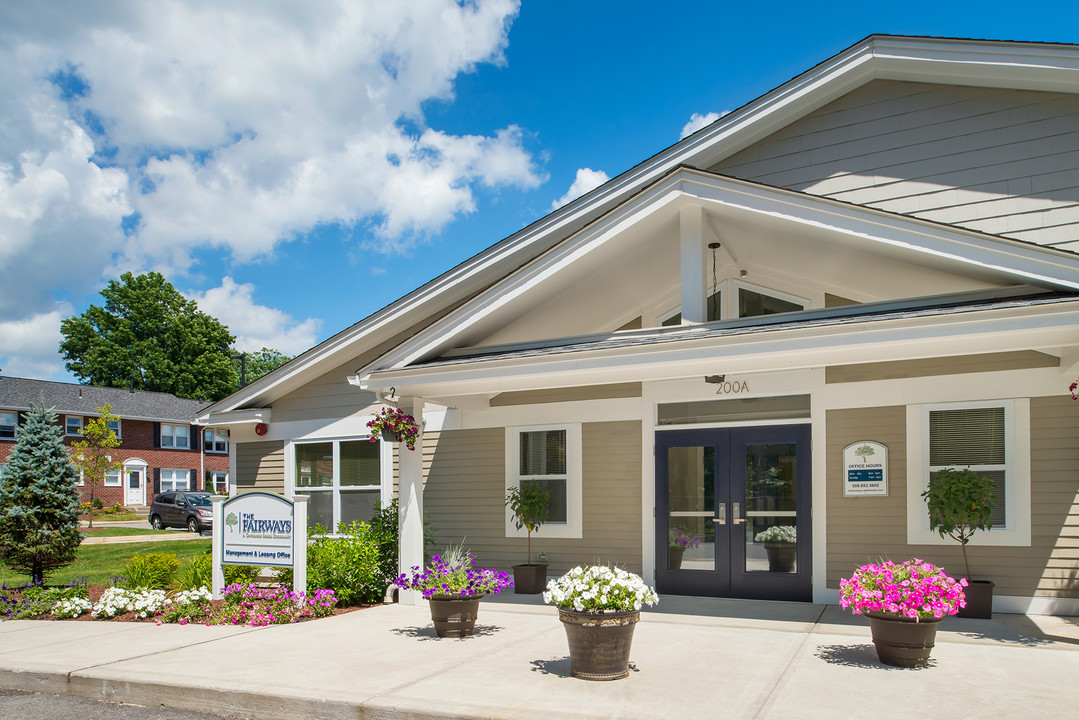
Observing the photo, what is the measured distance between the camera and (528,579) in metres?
10.2

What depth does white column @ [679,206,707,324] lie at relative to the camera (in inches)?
Result: 310

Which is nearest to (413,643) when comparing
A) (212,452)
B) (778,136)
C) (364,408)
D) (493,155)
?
(364,408)

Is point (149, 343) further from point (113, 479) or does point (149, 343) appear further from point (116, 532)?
point (116, 532)

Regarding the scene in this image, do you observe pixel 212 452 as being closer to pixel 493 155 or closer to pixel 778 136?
pixel 493 155

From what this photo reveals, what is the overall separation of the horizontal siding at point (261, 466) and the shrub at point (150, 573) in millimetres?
2034

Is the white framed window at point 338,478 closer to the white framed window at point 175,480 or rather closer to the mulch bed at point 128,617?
the mulch bed at point 128,617

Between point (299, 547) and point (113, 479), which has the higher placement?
point (299, 547)

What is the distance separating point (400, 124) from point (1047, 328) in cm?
1910

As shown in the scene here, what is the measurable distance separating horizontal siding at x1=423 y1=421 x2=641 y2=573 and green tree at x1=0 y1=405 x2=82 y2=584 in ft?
17.6

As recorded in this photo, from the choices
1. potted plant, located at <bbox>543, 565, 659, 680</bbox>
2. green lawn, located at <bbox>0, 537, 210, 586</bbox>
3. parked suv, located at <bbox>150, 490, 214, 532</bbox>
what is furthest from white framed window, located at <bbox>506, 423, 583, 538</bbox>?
parked suv, located at <bbox>150, 490, 214, 532</bbox>

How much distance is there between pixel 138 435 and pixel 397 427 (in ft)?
122

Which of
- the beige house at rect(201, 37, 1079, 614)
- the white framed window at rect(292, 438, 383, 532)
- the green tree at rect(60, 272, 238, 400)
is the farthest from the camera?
the green tree at rect(60, 272, 238, 400)

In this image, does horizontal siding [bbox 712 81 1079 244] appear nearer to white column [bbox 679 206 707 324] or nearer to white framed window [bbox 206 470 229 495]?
white column [bbox 679 206 707 324]

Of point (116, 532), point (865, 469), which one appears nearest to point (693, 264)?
point (865, 469)
